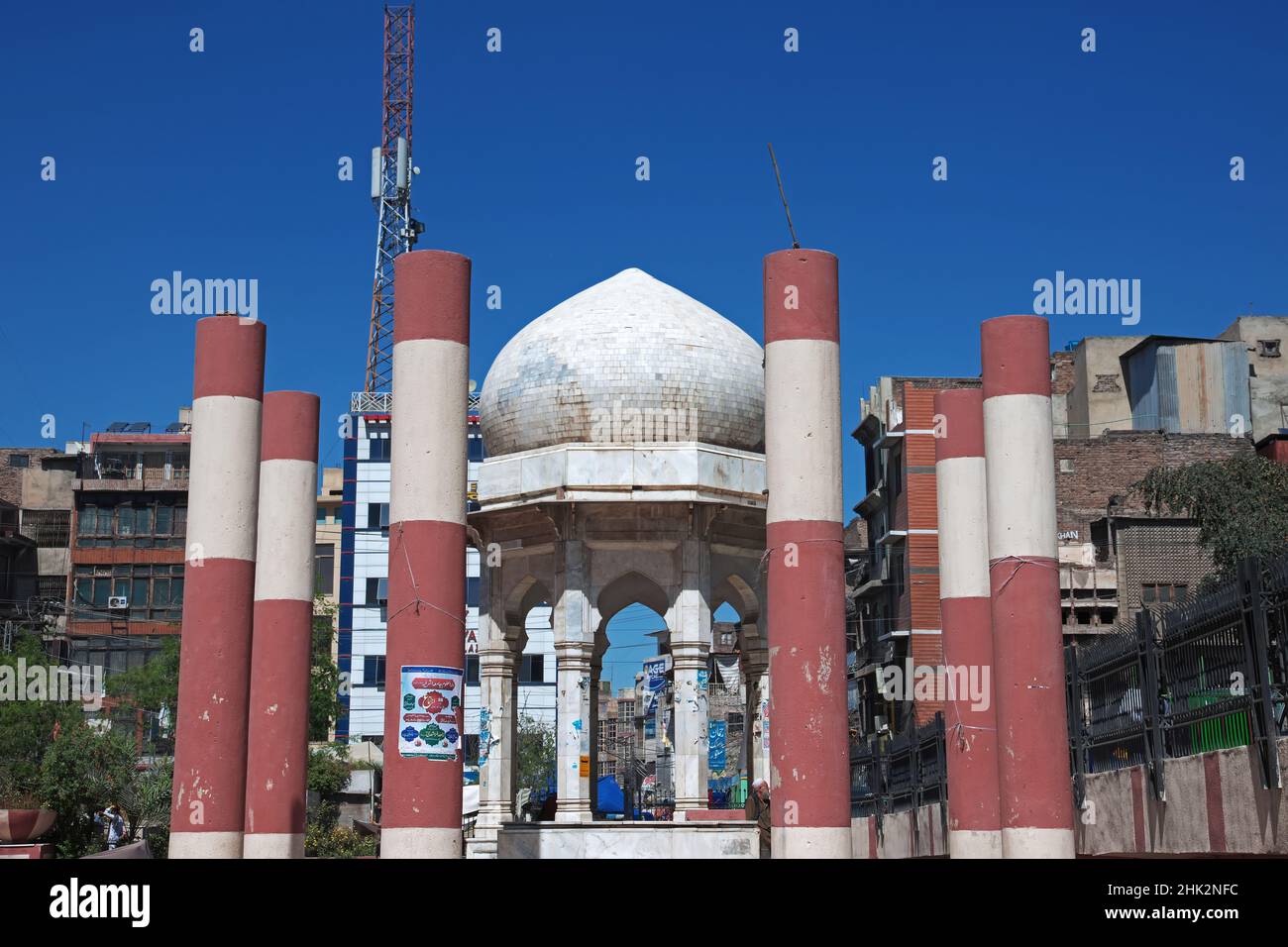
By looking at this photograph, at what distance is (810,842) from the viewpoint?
2044cm

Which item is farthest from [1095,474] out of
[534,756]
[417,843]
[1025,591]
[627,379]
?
[417,843]

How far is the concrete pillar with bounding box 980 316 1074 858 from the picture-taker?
22.6 metres

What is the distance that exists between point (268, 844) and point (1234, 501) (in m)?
40.6

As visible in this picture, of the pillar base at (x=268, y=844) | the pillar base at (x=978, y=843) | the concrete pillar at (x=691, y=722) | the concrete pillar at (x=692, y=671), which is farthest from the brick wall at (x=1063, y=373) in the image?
the pillar base at (x=268, y=844)

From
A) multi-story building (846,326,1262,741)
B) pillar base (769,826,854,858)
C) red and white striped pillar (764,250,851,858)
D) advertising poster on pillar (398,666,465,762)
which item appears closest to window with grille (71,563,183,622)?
multi-story building (846,326,1262,741)

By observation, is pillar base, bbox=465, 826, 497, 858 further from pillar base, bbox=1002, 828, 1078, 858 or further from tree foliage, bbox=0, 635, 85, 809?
tree foliage, bbox=0, 635, 85, 809

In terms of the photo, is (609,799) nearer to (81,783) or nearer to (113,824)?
(113,824)

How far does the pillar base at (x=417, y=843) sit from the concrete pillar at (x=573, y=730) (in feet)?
27.0

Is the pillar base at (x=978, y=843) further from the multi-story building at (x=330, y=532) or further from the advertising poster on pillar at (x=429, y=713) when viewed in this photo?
the multi-story building at (x=330, y=532)

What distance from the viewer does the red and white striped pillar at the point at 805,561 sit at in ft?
67.6
